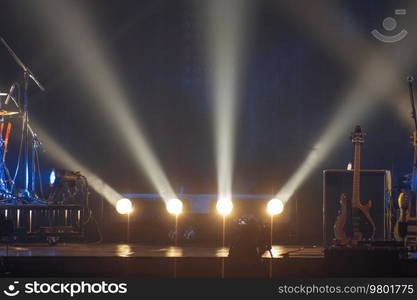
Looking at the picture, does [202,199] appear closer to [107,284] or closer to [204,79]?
[204,79]

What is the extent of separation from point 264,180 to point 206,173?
2.54 ft

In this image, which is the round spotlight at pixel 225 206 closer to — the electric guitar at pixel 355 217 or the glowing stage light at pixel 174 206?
the glowing stage light at pixel 174 206

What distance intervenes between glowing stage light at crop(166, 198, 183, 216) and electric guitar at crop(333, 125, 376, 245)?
6.41ft

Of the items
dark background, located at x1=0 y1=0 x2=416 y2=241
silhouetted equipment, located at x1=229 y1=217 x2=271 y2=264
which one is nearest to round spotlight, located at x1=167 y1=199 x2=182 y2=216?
dark background, located at x1=0 y1=0 x2=416 y2=241

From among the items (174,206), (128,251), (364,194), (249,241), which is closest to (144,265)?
(128,251)

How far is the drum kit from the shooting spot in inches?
352

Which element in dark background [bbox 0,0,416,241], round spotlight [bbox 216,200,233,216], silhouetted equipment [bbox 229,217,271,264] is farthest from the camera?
dark background [bbox 0,0,416,241]

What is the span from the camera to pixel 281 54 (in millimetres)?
10453

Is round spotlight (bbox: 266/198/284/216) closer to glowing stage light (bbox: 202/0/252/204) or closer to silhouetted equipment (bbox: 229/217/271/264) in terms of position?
glowing stage light (bbox: 202/0/252/204)

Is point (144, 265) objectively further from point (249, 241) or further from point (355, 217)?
point (355, 217)

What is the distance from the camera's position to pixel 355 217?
7727 millimetres

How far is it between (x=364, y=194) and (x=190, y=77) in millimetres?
3339

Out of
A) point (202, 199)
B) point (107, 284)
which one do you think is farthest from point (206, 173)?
point (107, 284)

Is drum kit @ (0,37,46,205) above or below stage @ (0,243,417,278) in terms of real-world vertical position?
above
